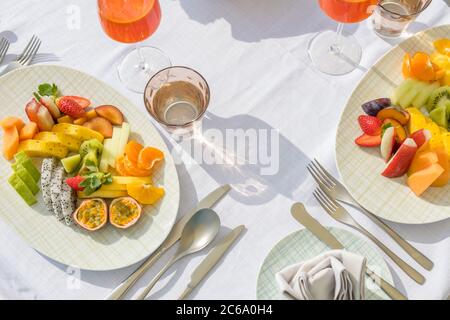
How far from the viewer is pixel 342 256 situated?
3.64 feet

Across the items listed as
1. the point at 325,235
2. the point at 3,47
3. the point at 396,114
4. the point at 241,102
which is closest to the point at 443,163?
the point at 396,114

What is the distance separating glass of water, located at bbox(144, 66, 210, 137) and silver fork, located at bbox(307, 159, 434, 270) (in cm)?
33

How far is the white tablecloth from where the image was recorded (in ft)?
Result: 4.15

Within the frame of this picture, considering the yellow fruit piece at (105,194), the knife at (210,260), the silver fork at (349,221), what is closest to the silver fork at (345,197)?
the silver fork at (349,221)

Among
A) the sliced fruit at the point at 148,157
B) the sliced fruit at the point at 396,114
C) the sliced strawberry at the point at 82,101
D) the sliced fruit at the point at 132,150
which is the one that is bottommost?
the sliced fruit at the point at 396,114

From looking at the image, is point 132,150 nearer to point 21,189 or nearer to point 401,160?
point 21,189

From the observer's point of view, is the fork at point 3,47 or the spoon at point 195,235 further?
the fork at point 3,47

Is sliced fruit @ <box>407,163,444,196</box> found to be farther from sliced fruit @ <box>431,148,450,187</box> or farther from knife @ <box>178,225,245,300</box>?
knife @ <box>178,225,245,300</box>

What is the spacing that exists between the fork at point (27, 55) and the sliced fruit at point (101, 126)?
11.7 inches

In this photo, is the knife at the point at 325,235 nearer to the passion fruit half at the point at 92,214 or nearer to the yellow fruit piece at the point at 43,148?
the passion fruit half at the point at 92,214

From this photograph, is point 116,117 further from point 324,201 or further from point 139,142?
point 324,201

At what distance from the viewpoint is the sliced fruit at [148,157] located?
1261 mm

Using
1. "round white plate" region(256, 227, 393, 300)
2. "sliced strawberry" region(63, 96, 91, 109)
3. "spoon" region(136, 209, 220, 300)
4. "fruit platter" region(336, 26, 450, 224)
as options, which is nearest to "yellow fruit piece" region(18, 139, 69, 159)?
"sliced strawberry" region(63, 96, 91, 109)

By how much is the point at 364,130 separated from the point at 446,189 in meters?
0.24
